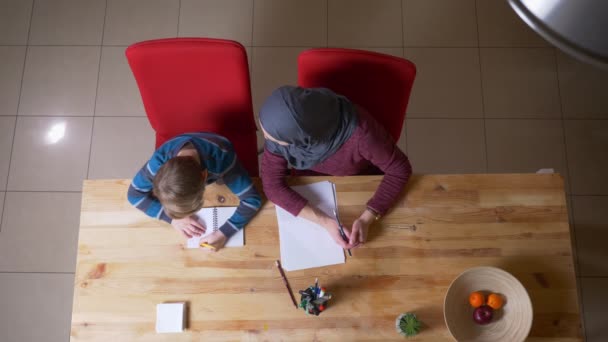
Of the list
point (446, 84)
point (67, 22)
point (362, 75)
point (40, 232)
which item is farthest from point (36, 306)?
point (446, 84)

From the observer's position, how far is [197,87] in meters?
1.55

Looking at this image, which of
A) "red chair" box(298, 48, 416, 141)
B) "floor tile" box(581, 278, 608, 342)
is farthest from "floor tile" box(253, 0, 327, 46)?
"floor tile" box(581, 278, 608, 342)

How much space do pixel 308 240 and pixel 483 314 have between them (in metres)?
0.57

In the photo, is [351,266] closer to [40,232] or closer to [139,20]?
→ [40,232]

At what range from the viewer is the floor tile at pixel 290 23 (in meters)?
2.53

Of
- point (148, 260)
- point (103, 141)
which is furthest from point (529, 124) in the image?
point (103, 141)

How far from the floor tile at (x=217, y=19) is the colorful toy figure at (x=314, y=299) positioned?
67.2 inches

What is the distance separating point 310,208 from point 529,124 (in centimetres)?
168

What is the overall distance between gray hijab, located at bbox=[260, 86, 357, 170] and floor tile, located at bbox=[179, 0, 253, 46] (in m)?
1.40

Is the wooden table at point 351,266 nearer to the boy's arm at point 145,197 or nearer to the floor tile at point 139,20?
the boy's arm at point 145,197

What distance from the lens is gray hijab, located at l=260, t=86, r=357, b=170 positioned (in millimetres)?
1224

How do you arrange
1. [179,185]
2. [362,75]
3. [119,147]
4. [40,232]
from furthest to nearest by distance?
[119,147] < [40,232] < [362,75] < [179,185]

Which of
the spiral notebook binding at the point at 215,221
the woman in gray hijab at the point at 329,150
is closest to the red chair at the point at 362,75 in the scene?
the woman in gray hijab at the point at 329,150

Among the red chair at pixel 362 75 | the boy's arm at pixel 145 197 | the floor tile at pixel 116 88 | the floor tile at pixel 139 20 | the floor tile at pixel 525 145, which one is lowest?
the boy's arm at pixel 145 197
